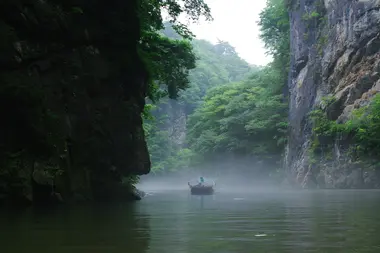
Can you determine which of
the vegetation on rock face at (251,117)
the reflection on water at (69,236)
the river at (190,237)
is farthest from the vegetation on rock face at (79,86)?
the vegetation on rock face at (251,117)

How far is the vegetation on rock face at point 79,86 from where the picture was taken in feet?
40.8

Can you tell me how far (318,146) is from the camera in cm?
3372

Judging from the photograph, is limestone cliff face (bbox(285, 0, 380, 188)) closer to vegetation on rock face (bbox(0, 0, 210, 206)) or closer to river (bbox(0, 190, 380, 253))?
vegetation on rock face (bbox(0, 0, 210, 206))

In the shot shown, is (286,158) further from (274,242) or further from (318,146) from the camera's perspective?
(274,242)

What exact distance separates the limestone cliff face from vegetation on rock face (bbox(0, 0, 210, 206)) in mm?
13349

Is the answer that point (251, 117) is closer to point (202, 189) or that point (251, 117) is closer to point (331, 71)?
point (331, 71)

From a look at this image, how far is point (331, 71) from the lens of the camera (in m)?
34.0

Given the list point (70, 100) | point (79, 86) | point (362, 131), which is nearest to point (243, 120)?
point (362, 131)

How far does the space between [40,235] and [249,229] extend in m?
2.91

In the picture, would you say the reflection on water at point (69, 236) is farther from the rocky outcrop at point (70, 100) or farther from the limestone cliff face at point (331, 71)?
the limestone cliff face at point (331, 71)

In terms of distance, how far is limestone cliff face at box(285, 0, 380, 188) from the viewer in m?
30.0

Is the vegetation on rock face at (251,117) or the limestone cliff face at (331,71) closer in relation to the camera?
the limestone cliff face at (331,71)

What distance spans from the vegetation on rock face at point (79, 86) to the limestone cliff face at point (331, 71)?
1335 centimetres

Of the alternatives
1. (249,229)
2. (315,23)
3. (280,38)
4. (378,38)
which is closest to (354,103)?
(378,38)
